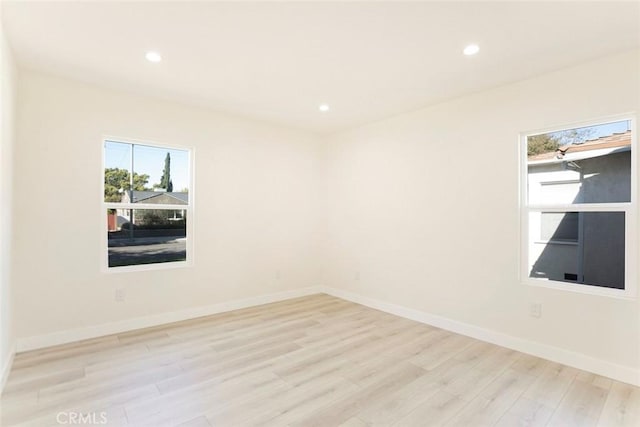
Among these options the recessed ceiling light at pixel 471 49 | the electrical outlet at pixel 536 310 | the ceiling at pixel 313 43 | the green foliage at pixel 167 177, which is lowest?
the electrical outlet at pixel 536 310

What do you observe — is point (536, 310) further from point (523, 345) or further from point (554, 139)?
point (554, 139)

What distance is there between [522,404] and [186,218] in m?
A: 3.80

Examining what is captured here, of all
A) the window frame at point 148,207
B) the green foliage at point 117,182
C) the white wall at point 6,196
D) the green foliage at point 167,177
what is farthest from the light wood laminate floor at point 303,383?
the green foliage at point 167,177

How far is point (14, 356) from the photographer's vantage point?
9.26 ft

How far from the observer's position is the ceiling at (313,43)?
211 centimetres

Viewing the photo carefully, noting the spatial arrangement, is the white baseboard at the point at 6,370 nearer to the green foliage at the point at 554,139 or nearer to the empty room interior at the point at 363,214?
the empty room interior at the point at 363,214

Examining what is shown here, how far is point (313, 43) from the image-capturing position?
8.20 ft

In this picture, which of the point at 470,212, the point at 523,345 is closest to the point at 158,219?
the point at 470,212

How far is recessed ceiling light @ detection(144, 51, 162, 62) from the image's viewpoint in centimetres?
268

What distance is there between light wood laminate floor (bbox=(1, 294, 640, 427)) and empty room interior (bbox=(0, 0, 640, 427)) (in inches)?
0.8

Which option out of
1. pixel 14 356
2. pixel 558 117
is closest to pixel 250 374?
pixel 14 356

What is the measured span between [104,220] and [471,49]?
12.8 ft

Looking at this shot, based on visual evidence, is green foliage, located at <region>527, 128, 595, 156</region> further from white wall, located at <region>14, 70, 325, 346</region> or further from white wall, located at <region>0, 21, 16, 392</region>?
white wall, located at <region>0, 21, 16, 392</region>

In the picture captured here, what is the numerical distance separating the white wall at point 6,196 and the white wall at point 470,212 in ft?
12.4
